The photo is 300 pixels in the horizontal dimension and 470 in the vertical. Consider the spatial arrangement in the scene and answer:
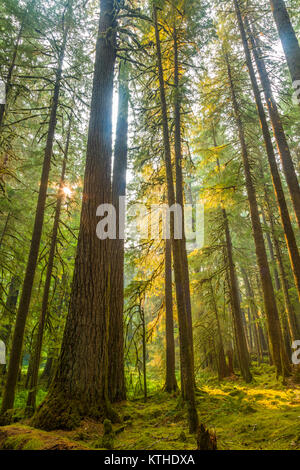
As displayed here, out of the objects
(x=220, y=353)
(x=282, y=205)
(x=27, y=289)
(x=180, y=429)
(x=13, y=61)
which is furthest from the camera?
(x=220, y=353)

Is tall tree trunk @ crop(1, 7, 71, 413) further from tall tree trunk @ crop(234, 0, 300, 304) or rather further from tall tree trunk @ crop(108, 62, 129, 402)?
tall tree trunk @ crop(234, 0, 300, 304)

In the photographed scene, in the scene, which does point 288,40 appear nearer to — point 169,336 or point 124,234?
point 124,234

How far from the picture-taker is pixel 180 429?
4.01 metres

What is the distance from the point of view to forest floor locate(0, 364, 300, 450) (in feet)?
8.59

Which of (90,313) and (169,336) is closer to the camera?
(90,313)

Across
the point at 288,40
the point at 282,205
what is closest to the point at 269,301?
the point at 282,205

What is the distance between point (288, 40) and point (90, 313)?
7.25m

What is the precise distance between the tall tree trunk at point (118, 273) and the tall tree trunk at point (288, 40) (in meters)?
3.94

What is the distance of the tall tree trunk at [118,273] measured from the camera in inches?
246

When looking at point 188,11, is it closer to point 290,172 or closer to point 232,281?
point 290,172

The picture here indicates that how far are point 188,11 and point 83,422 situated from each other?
9599mm

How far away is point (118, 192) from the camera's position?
7.86 m

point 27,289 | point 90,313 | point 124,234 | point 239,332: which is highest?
point 124,234

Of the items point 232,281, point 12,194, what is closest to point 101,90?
point 12,194
